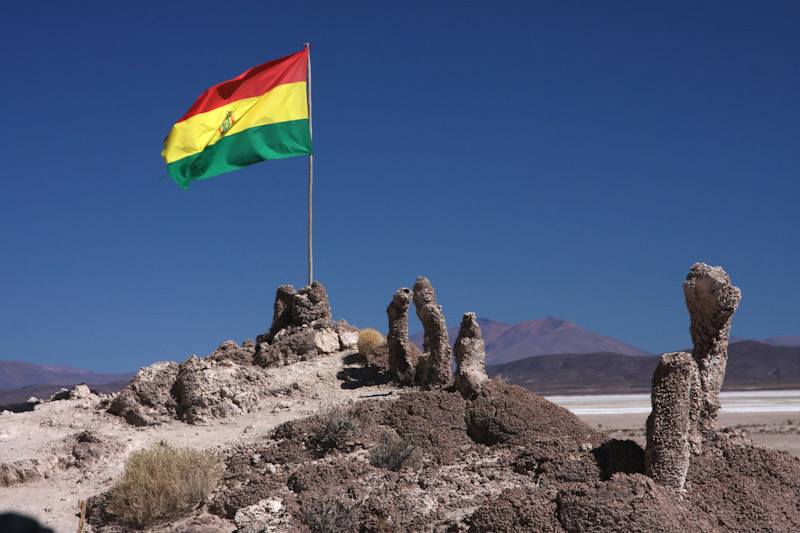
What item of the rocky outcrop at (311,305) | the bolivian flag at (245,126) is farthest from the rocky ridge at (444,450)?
the bolivian flag at (245,126)

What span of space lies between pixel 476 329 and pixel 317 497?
178 inches

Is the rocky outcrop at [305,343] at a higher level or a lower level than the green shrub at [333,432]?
higher

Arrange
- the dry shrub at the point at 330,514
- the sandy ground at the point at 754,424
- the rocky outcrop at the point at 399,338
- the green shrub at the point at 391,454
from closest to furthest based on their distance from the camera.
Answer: the dry shrub at the point at 330,514 < the green shrub at the point at 391,454 < the rocky outcrop at the point at 399,338 < the sandy ground at the point at 754,424

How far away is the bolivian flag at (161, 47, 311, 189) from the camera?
1984 cm

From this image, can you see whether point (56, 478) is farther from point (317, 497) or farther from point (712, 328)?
point (712, 328)

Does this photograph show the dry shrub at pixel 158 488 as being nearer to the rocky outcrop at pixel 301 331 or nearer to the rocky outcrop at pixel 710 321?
the rocky outcrop at pixel 301 331

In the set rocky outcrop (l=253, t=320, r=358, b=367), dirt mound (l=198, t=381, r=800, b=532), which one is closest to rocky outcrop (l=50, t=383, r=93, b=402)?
rocky outcrop (l=253, t=320, r=358, b=367)

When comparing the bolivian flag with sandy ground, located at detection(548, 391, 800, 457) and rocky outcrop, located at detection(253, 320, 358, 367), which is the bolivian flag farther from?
sandy ground, located at detection(548, 391, 800, 457)

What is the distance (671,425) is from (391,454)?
13.9ft

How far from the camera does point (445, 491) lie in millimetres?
10195

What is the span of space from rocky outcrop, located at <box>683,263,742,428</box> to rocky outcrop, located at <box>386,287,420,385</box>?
25.0 ft

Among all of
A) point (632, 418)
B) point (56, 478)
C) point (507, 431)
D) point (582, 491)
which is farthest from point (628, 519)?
point (632, 418)

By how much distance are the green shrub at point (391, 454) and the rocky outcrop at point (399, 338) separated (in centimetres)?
483

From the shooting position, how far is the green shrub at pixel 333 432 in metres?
12.3
